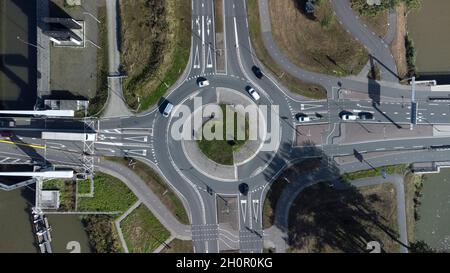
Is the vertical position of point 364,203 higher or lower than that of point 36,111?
lower

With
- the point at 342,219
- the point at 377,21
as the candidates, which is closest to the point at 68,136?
the point at 342,219

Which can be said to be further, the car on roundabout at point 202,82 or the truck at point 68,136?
the car on roundabout at point 202,82

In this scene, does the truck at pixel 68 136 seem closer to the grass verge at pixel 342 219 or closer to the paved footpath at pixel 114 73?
the paved footpath at pixel 114 73

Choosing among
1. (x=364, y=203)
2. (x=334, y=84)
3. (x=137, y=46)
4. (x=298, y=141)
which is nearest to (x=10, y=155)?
(x=137, y=46)

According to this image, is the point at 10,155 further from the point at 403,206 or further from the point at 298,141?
the point at 403,206

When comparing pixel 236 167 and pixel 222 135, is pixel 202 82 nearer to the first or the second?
pixel 222 135

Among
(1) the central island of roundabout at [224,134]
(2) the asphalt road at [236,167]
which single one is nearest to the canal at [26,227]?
(2) the asphalt road at [236,167]
